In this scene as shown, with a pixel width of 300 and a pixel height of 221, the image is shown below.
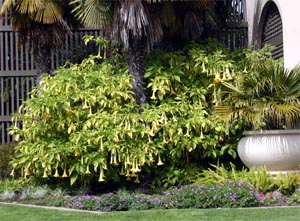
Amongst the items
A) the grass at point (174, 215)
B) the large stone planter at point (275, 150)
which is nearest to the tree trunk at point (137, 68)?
the large stone planter at point (275, 150)

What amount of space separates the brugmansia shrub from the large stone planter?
32.7 inches

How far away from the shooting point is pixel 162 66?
12.9 meters

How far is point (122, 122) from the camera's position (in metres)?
11.9

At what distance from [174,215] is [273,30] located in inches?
281

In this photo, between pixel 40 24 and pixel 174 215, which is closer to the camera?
pixel 174 215

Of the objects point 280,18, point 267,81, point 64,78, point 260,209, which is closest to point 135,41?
point 64,78

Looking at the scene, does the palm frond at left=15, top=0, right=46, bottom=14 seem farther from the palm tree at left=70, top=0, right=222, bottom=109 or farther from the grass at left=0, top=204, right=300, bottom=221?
the grass at left=0, top=204, right=300, bottom=221

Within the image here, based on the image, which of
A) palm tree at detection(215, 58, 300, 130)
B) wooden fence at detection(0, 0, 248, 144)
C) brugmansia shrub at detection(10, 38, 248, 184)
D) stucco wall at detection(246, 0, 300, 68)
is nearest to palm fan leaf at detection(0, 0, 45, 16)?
brugmansia shrub at detection(10, 38, 248, 184)

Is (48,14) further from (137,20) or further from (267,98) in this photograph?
(267,98)

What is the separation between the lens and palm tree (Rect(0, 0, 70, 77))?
43.1 ft

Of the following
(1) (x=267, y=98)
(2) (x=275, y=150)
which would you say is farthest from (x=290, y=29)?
(2) (x=275, y=150)

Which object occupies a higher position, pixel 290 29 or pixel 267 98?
pixel 290 29

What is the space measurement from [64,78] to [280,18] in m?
5.36

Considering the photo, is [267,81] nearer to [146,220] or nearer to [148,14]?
[148,14]
